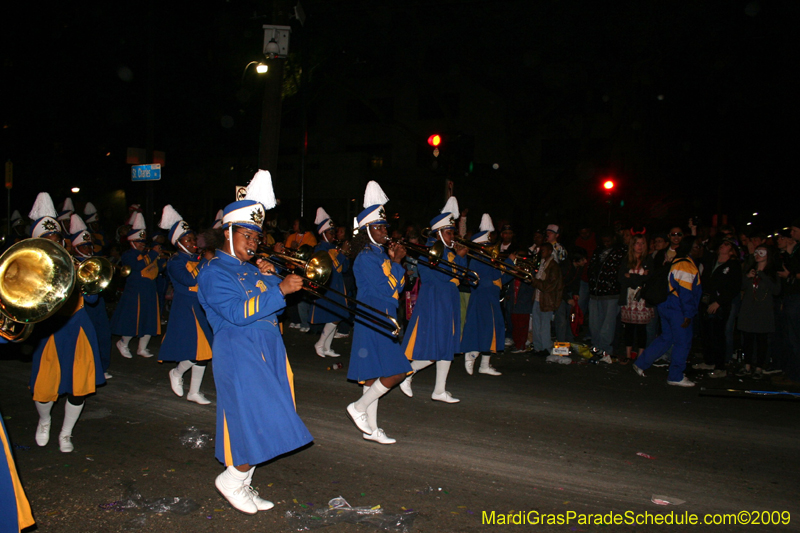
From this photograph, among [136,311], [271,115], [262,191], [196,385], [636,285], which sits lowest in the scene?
[196,385]

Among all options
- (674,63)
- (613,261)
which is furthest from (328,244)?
(674,63)

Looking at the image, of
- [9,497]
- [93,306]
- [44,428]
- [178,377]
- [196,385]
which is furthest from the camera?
[93,306]

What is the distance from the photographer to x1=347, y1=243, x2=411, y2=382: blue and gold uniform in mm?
5051

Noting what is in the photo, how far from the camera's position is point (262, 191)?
13.9ft

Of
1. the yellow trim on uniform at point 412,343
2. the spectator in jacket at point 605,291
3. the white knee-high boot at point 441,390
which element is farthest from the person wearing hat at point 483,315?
Result: the spectator in jacket at point 605,291

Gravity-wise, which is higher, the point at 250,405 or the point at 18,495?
the point at 250,405

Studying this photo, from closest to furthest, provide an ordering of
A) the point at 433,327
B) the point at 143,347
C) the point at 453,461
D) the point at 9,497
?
the point at 9,497 < the point at 453,461 < the point at 433,327 < the point at 143,347

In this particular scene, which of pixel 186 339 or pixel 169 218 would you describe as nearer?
pixel 186 339

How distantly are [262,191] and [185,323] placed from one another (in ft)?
8.82

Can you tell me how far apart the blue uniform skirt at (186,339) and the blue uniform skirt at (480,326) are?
10.4ft

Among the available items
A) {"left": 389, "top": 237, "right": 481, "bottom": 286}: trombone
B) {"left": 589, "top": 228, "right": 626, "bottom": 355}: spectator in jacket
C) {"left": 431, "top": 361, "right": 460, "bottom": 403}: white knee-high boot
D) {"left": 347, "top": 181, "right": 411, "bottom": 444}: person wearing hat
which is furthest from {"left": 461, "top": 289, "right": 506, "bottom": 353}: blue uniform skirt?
{"left": 589, "top": 228, "right": 626, "bottom": 355}: spectator in jacket

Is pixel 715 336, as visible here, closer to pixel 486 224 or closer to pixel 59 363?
pixel 486 224

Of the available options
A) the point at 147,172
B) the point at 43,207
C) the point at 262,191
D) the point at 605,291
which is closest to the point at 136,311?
the point at 43,207

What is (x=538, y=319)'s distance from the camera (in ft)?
31.3
